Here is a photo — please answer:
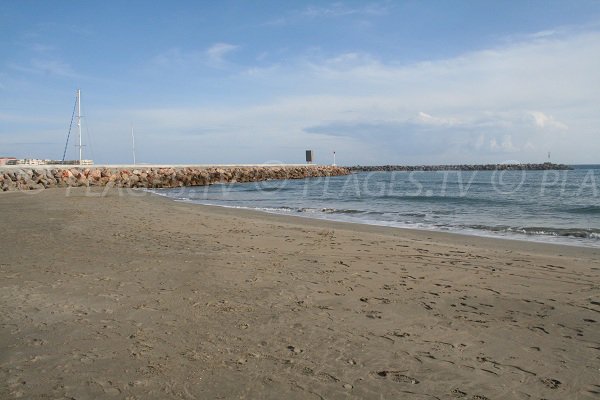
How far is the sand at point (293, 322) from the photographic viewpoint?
117 inches

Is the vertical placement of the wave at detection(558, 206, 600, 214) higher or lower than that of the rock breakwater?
lower

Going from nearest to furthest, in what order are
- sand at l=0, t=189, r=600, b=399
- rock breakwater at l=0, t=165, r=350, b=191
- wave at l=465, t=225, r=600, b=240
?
sand at l=0, t=189, r=600, b=399 < wave at l=465, t=225, r=600, b=240 < rock breakwater at l=0, t=165, r=350, b=191

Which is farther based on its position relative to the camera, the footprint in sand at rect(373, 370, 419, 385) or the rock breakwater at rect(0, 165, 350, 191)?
the rock breakwater at rect(0, 165, 350, 191)

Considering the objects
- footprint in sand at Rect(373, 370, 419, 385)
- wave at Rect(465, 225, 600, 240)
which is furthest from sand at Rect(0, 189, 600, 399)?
wave at Rect(465, 225, 600, 240)

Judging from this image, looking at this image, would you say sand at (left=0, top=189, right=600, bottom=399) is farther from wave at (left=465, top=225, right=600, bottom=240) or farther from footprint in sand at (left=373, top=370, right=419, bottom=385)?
wave at (left=465, top=225, right=600, bottom=240)

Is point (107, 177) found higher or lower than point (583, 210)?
higher

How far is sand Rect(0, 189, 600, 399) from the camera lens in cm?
297

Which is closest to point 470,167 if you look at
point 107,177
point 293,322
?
point 107,177

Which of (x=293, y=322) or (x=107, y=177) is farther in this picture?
(x=107, y=177)

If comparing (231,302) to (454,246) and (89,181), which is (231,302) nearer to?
(454,246)

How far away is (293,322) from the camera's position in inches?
162

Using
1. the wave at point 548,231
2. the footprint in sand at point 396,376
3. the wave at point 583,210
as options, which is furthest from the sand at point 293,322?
the wave at point 583,210

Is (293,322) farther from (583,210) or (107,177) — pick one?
(107,177)

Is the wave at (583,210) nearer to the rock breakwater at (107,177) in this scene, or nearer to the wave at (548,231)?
the wave at (548,231)
